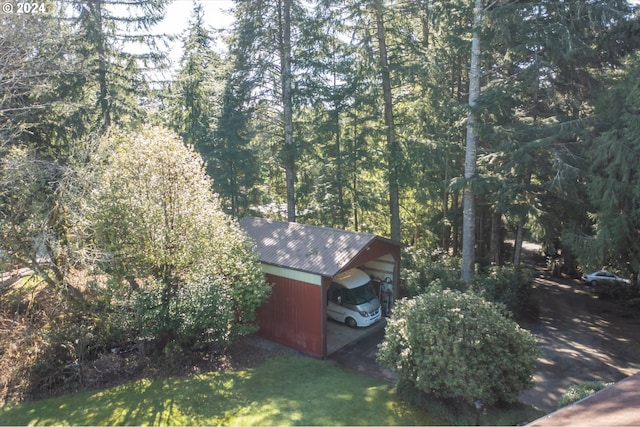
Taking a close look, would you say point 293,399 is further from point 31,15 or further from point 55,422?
point 31,15

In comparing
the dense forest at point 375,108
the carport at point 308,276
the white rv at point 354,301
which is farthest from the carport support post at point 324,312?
the dense forest at point 375,108

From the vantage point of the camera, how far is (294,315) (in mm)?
12453

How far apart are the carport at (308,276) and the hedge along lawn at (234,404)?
1866 mm

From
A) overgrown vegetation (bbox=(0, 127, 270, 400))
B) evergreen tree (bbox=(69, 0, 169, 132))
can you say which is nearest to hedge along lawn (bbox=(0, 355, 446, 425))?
overgrown vegetation (bbox=(0, 127, 270, 400))

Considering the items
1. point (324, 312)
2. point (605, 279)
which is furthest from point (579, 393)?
point (605, 279)

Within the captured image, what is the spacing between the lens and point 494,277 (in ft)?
49.2

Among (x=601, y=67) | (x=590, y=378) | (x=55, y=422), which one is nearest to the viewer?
(x=55, y=422)

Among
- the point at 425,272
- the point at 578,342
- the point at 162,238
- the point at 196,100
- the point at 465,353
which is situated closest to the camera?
the point at 465,353

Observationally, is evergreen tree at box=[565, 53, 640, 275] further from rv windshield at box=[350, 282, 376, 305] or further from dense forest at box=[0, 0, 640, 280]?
rv windshield at box=[350, 282, 376, 305]

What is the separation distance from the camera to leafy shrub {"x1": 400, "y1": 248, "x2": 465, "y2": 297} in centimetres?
1464

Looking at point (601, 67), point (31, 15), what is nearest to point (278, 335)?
point (31, 15)

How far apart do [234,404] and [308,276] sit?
4268 millimetres

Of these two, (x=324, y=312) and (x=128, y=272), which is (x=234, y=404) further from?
(x=128, y=272)

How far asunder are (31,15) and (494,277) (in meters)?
18.2
